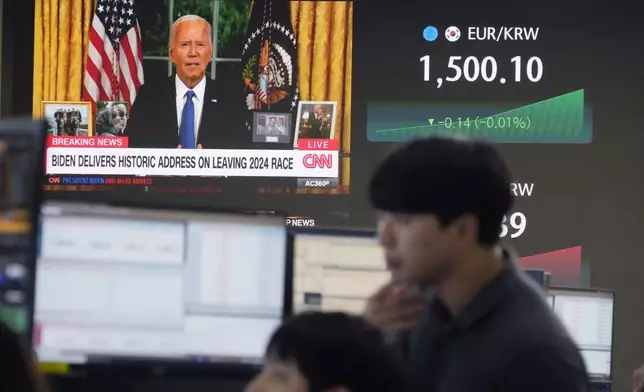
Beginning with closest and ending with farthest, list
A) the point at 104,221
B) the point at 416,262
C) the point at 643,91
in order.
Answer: the point at 416,262 → the point at 104,221 → the point at 643,91

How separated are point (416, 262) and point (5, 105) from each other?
126 inches

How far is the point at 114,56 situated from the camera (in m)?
4.07

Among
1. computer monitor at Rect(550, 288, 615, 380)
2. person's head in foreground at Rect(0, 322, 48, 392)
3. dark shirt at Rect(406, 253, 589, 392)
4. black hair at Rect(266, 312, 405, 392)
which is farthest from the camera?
computer monitor at Rect(550, 288, 615, 380)

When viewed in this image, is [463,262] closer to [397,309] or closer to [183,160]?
[397,309]

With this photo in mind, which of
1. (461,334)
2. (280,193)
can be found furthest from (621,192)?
(461,334)

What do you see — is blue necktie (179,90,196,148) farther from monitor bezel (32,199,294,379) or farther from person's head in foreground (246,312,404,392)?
person's head in foreground (246,312,404,392)

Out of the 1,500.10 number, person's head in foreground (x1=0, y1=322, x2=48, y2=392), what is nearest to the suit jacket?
the 1,500.10 number

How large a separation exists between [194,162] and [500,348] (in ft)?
9.50

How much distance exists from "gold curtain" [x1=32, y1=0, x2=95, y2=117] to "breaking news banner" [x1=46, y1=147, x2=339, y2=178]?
27 cm

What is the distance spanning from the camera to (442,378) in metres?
1.37

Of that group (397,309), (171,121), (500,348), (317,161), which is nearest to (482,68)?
(317,161)

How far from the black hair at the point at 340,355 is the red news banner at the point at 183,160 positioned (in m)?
2.83

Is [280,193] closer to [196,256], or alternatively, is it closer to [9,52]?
[9,52]

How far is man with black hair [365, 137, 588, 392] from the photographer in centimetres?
129
